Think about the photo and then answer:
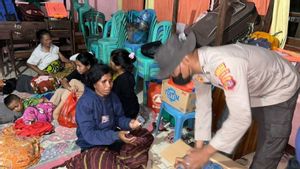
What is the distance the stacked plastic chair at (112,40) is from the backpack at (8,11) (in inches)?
56.3

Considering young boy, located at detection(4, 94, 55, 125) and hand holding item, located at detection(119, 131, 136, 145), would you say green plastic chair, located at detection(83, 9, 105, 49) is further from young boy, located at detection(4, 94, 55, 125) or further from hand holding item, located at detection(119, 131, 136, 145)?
hand holding item, located at detection(119, 131, 136, 145)

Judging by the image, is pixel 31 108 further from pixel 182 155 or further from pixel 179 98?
pixel 182 155

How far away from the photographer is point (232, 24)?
2.71m

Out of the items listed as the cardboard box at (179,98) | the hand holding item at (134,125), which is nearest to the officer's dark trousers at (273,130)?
the cardboard box at (179,98)

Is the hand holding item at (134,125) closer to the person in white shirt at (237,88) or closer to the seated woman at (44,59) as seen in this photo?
the person in white shirt at (237,88)

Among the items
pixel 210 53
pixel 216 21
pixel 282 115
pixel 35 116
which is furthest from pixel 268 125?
pixel 35 116

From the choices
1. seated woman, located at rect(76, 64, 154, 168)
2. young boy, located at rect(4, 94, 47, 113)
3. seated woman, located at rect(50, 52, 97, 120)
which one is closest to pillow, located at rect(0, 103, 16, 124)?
young boy, located at rect(4, 94, 47, 113)

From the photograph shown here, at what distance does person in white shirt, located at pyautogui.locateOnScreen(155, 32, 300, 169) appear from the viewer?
1.13 metres

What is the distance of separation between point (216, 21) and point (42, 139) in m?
2.22

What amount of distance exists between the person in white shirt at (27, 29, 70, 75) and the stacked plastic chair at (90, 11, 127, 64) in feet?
2.39

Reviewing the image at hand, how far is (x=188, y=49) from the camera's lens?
1.15 metres

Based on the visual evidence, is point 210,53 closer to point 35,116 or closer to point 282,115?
point 282,115

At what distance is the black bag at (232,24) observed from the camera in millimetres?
2699

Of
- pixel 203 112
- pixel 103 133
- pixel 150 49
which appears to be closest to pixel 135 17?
pixel 150 49
